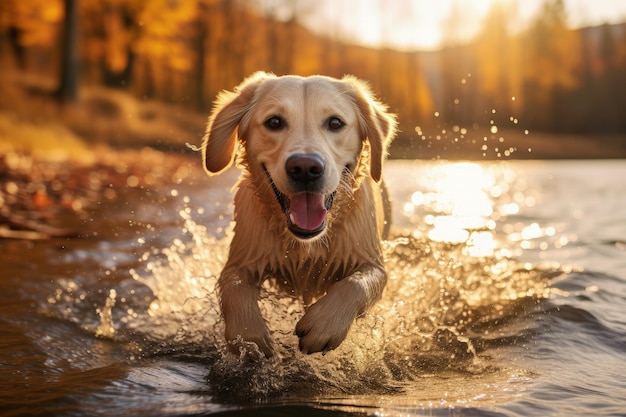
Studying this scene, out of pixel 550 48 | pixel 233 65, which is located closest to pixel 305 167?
pixel 233 65

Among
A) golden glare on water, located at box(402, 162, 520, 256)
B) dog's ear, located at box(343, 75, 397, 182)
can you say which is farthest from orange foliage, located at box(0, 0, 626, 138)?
dog's ear, located at box(343, 75, 397, 182)

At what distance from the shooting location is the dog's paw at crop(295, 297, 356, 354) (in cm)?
326

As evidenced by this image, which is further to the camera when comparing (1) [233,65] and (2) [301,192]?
(1) [233,65]

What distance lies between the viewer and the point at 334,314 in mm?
3355

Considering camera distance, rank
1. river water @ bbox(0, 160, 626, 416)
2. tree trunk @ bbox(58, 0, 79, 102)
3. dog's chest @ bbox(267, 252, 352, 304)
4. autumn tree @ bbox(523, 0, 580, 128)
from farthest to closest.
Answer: autumn tree @ bbox(523, 0, 580, 128) → tree trunk @ bbox(58, 0, 79, 102) → dog's chest @ bbox(267, 252, 352, 304) → river water @ bbox(0, 160, 626, 416)

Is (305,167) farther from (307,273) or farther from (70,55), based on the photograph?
(70,55)

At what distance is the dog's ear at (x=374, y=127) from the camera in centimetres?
411

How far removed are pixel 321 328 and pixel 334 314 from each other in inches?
4.5

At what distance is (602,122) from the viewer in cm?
5138

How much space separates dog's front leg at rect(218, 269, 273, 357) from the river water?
0.30 ft

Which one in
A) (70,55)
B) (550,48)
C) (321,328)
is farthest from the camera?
(550,48)

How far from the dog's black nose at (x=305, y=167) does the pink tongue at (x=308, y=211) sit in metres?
0.17

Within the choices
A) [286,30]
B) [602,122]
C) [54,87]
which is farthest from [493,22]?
[54,87]

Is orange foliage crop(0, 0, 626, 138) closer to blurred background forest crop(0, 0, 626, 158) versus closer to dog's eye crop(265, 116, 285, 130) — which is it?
blurred background forest crop(0, 0, 626, 158)
